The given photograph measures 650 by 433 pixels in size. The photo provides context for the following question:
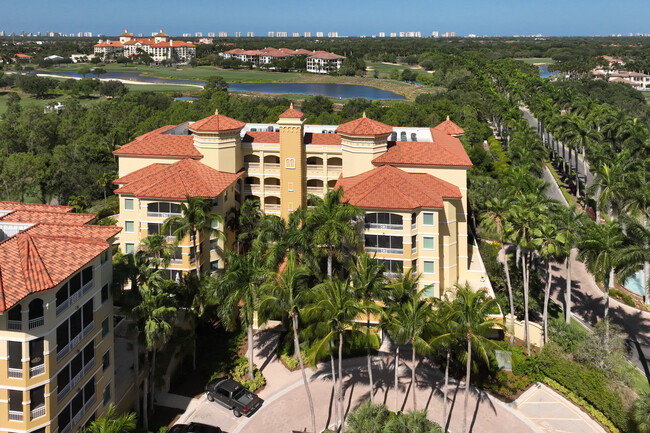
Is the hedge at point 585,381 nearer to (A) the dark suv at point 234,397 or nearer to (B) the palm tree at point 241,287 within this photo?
(A) the dark suv at point 234,397

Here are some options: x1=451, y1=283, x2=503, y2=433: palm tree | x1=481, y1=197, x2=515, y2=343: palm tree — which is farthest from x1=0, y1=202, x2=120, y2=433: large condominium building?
x1=481, y1=197, x2=515, y2=343: palm tree

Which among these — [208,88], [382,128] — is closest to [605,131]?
[382,128]

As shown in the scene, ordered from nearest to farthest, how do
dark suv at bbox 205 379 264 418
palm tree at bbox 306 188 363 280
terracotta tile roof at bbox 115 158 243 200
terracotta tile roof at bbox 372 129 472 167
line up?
dark suv at bbox 205 379 264 418, palm tree at bbox 306 188 363 280, terracotta tile roof at bbox 115 158 243 200, terracotta tile roof at bbox 372 129 472 167

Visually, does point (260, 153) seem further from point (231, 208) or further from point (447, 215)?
point (447, 215)

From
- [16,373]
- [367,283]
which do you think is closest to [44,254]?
[16,373]

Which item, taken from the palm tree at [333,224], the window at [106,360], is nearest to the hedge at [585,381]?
the palm tree at [333,224]

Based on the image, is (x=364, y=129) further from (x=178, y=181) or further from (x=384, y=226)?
(x=178, y=181)

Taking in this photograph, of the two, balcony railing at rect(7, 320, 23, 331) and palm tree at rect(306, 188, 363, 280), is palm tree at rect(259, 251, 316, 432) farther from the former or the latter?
balcony railing at rect(7, 320, 23, 331)
